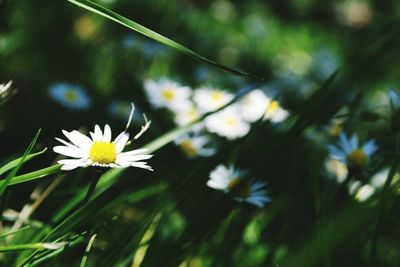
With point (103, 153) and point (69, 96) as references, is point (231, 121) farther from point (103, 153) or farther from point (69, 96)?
point (103, 153)

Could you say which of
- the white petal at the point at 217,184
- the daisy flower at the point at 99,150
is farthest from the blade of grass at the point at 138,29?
the white petal at the point at 217,184

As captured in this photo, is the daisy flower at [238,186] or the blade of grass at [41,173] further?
the daisy flower at [238,186]

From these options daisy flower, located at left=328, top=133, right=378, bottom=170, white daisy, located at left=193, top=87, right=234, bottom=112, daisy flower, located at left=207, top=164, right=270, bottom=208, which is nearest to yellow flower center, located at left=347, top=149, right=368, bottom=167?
daisy flower, located at left=328, top=133, right=378, bottom=170

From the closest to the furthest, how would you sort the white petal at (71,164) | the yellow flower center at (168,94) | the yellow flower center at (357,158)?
1. the white petal at (71,164)
2. the yellow flower center at (357,158)
3. the yellow flower center at (168,94)

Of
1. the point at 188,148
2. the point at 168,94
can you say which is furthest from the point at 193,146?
the point at 168,94

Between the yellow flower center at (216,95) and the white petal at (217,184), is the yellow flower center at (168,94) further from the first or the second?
the white petal at (217,184)

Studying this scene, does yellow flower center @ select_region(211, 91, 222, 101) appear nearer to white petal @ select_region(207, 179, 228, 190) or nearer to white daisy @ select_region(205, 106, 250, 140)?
white daisy @ select_region(205, 106, 250, 140)

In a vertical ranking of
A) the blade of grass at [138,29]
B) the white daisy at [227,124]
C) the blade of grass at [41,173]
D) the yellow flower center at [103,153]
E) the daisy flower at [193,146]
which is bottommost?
the blade of grass at [41,173]

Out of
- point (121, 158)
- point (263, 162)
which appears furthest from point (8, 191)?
point (263, 162)
